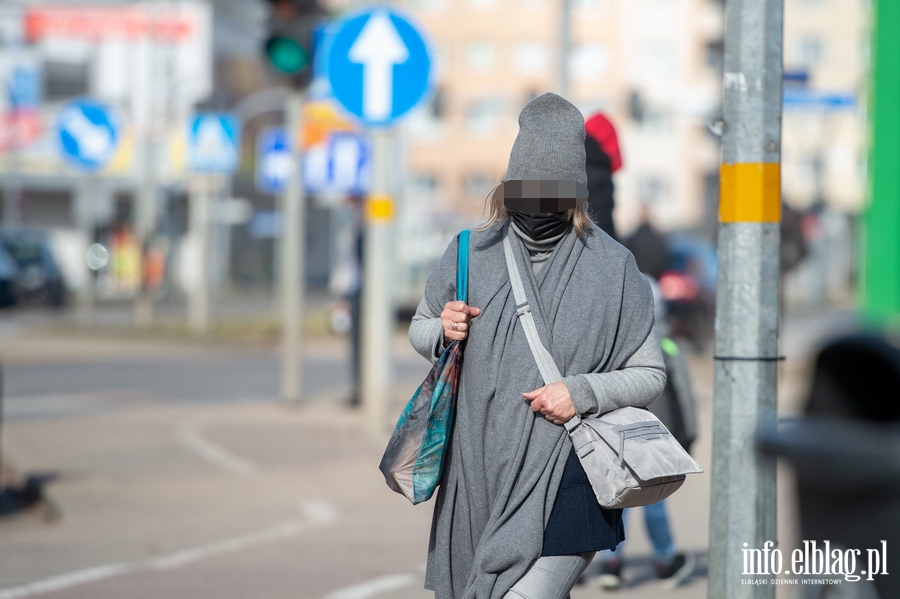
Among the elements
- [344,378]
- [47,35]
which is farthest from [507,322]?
[47,35]

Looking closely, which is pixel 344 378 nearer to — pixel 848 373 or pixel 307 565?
pixel 307 565

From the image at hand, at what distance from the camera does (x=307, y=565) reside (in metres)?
7.03

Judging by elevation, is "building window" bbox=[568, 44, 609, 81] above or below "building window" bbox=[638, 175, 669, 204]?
above

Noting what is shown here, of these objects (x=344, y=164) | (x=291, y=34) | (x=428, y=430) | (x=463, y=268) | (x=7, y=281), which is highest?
(x=291, y=34)

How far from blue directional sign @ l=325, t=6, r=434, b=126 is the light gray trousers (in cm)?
722

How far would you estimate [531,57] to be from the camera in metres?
81.2

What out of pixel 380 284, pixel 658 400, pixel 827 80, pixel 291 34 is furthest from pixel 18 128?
pixel 827 80

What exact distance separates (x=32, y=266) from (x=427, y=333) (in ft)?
110

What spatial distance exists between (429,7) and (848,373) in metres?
82.0

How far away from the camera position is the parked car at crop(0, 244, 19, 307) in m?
Result: 32.3

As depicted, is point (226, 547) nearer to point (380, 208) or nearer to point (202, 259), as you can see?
point (380, 208)

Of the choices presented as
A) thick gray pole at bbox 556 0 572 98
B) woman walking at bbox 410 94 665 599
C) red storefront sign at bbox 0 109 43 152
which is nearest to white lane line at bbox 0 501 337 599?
woman walking at bbox 410 94 665 599

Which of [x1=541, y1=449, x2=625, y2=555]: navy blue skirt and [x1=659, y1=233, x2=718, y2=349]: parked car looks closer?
[x1=541, y1=449, x2=625, y2=555]: navy blue skirt

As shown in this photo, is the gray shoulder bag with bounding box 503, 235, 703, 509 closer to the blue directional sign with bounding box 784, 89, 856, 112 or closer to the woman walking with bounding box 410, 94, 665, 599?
the woman walking with bounding box 410, 94, 665, 599
